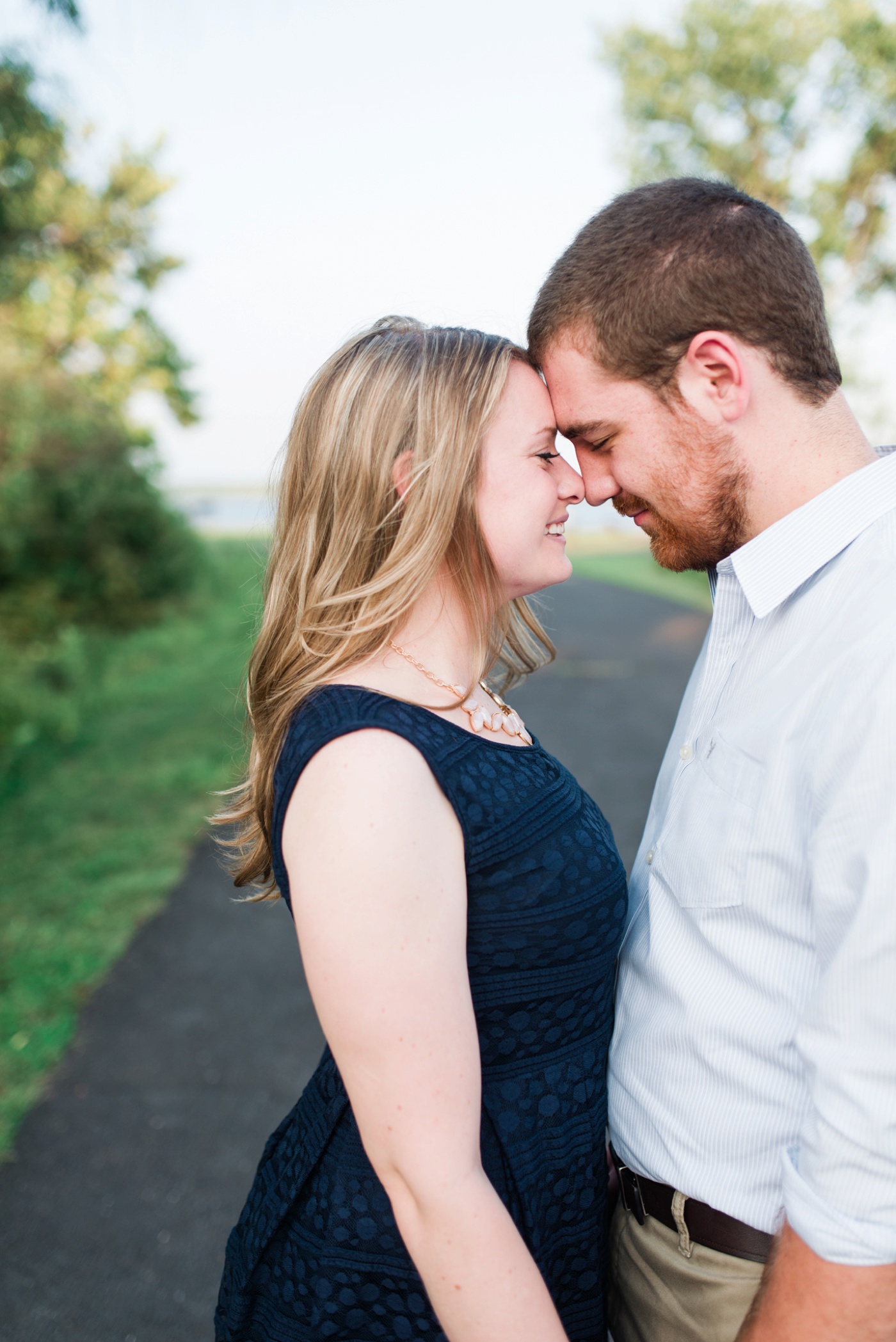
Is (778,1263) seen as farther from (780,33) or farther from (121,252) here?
(780,33)

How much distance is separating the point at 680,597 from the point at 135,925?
17.2m

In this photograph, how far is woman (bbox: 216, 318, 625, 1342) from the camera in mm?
1454

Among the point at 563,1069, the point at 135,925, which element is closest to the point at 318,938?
the point at 563,1069

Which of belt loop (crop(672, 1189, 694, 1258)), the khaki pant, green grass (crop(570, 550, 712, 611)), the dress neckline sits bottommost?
green grass (crop(570, 550, 712, 611))

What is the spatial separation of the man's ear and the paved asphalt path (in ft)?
9.47

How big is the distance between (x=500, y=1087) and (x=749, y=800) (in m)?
0.67

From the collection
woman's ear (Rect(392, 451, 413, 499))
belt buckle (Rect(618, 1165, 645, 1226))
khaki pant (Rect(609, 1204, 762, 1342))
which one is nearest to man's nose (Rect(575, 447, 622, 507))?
woman's ear (Rect(392, 451, 413, 499))

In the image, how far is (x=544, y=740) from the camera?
903cm

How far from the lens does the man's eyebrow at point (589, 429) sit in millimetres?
1965

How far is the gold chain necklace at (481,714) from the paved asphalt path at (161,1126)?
2173mm

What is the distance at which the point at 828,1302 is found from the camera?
1.29 meters

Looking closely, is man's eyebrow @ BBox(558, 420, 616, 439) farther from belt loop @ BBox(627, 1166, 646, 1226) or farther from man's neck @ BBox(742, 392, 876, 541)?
belt loop @ BBox(627, 1166, 646, 1226)

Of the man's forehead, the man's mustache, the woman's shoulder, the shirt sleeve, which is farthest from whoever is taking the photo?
the man's mustache

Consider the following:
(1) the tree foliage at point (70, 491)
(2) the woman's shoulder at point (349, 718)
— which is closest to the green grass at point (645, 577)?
(1) the tree foliage at point (70, 491)
